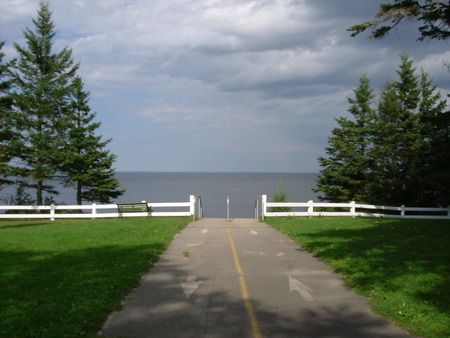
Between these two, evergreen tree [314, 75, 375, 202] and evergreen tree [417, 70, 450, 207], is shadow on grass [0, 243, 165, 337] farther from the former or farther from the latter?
evergreen tree [314, 75, 375, 202]

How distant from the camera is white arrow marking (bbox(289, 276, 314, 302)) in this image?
267 inches

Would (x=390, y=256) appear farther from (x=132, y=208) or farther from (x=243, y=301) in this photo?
(x=132, y=208)

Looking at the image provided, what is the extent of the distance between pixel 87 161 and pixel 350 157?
69.7 feet

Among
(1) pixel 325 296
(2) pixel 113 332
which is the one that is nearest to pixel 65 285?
(2) pixel 113 332

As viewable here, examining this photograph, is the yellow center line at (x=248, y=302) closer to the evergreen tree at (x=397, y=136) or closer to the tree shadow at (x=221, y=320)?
the tree shadow at (x=221, y=320)

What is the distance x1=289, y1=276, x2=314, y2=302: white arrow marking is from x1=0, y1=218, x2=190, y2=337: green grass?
2870 mm

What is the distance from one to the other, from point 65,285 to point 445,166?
67.4ft

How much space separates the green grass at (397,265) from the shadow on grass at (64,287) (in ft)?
13.4

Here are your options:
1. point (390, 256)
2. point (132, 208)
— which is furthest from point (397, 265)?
point (132, 208)

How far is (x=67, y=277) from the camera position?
25.6 feet

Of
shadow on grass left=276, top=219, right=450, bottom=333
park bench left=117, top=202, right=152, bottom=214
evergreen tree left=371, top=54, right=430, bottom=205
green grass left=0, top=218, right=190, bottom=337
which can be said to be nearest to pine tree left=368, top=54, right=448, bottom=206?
evergreen tree left=371, top=54, right=430, bottom=205

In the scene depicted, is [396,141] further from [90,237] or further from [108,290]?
[108,290]

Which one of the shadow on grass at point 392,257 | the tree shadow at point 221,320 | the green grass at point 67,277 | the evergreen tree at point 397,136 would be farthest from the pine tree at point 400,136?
the tree shadow at point 221,320

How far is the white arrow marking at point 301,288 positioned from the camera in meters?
6.78
